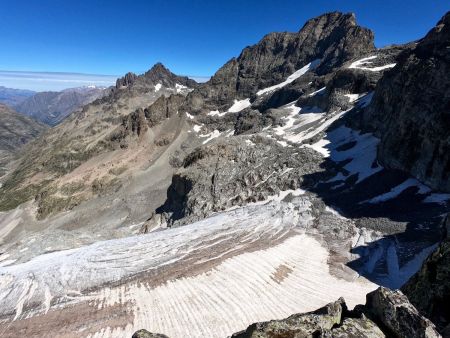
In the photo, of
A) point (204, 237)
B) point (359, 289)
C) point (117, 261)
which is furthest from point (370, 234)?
point (117, 261)

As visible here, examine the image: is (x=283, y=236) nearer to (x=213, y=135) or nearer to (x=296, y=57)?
(x=213, y=135)

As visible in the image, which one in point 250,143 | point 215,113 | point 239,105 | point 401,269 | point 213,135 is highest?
point 239,105

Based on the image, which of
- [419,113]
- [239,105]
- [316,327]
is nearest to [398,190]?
[419,113]

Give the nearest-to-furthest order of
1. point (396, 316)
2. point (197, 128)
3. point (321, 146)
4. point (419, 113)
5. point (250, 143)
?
point (396, 316), point (419, 113), point (321, 146), point (250, 143), point (197, 128)

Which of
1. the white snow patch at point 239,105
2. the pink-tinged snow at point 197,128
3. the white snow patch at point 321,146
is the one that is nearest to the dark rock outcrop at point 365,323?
the white snow patch at point 321,146

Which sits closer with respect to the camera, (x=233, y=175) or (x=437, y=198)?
(x=437, y=198)

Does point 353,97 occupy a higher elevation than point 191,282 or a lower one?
higher

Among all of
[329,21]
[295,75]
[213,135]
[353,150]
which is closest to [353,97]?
[353,150]

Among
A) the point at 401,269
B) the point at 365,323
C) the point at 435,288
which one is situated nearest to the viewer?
the point at 365,323

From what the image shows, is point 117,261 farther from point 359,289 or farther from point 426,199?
point 426,199

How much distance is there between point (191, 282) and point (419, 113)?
46.9m

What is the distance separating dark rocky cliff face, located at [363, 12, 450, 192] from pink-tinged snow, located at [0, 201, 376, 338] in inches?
885

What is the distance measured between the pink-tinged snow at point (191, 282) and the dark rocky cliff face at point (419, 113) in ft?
73.7

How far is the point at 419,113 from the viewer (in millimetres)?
58219
